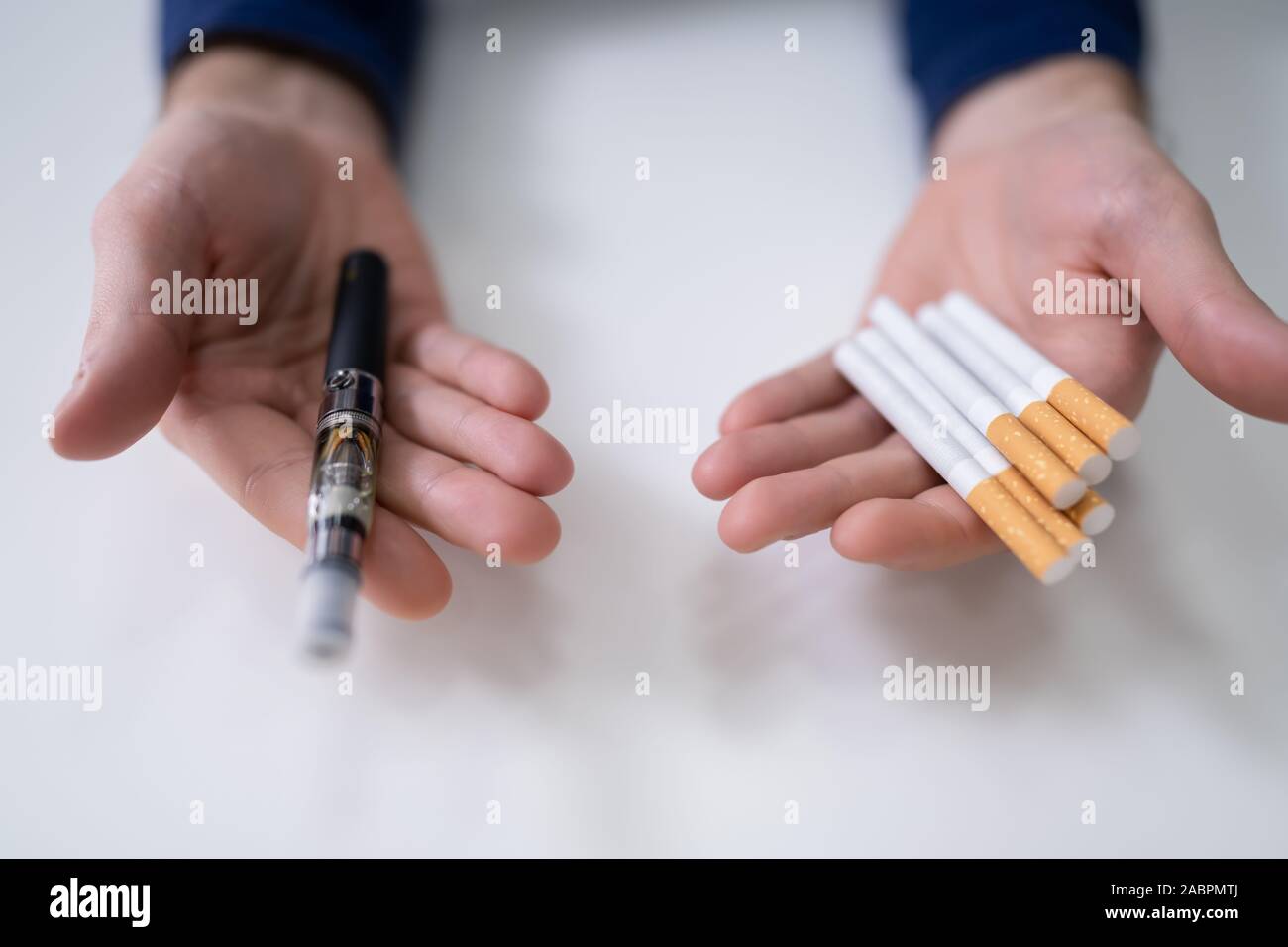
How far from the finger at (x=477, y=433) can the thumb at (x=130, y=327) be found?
23 cm

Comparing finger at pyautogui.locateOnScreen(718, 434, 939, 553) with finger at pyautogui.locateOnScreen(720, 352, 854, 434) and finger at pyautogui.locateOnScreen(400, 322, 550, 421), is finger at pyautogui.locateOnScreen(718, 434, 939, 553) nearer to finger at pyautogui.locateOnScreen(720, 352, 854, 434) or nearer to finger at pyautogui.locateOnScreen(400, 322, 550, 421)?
finger at pyautogui.locateOnScreen(720, 352, 854, 434)

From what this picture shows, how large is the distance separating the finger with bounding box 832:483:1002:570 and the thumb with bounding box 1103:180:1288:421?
25 centimetres

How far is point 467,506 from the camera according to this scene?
0.88m

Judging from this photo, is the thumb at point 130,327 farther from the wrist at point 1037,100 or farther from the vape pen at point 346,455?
the wrist at point 1037,100

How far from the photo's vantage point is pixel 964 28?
1.44 meters

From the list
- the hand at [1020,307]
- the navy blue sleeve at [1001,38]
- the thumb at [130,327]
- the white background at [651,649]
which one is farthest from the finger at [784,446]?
the navy blue sleeve at [1001,38]

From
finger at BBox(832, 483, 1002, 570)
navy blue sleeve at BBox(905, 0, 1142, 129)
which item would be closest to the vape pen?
finger at BBox(832, 483, 1002, 570)

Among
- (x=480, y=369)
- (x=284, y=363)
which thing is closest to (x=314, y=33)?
(x=284, y=363)

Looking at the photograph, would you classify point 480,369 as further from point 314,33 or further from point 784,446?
point 314,33

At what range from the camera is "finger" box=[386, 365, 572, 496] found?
91 centimetres

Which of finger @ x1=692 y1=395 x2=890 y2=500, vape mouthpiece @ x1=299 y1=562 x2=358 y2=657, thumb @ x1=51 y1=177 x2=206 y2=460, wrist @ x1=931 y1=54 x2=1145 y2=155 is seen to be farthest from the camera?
wrist @ x1=931 y1=54 x2=1145 y2=155

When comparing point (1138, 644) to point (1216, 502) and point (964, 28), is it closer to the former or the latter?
point (1216, 502)
